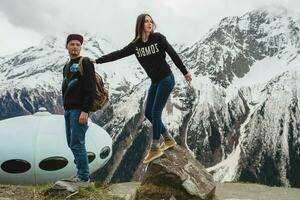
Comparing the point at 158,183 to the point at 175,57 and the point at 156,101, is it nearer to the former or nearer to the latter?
the point at 156,101

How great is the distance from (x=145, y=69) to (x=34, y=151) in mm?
9076

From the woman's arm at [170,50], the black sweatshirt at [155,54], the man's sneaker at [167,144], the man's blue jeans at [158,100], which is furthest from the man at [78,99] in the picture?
the man's sneaker at [167,144]

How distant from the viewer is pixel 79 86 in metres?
12.3

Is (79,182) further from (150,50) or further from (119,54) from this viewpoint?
(150,50)

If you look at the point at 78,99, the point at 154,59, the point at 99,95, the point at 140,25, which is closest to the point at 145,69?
the point at 154,59

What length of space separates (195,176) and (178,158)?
61 cm

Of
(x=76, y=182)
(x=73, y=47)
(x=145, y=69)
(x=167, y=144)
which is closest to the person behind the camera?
(x=145, y=69)

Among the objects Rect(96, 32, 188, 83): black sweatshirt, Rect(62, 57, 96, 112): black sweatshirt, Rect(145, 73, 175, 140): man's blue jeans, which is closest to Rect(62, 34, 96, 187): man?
Rect(62, 57, 96, 112): black sweatshirt

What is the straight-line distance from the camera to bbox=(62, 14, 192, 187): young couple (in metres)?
12.2

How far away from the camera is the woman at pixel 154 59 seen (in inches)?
478

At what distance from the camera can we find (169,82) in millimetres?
12336

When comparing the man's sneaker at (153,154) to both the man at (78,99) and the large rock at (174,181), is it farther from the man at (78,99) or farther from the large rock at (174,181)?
the man at (78,99)

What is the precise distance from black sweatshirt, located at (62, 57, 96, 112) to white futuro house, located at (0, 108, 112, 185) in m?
8.07

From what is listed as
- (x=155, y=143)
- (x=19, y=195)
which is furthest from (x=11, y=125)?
(x=155, y=143)
